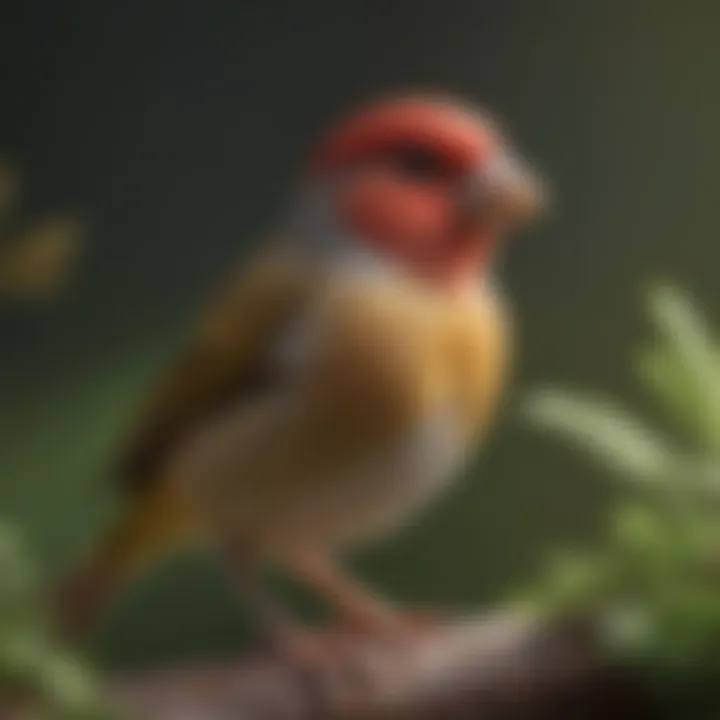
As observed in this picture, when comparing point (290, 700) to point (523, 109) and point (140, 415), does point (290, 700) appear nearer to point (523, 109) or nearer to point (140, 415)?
point (140, 415)

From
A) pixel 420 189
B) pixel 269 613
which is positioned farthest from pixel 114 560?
pixel 420 189

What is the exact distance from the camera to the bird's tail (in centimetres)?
115

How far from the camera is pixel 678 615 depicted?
118cm

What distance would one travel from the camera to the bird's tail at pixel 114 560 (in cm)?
115

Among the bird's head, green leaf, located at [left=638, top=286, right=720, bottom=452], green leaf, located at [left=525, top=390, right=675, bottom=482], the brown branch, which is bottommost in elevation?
the brown branch

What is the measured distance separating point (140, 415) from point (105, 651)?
18 centimetres

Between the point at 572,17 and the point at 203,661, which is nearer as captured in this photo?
the point at 203,661

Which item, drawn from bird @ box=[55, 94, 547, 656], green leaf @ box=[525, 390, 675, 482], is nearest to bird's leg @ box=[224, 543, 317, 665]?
bird @ box=[55, 94, 547, 656]

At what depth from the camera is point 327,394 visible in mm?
1174

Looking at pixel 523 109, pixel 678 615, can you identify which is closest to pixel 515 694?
pixel 678 615

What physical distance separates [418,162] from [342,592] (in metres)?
0.35

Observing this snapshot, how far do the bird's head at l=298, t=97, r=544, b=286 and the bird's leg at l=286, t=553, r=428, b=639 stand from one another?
24cm

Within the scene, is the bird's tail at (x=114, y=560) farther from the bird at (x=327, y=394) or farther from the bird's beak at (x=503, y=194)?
the bird's beak at (x=503, y=194)

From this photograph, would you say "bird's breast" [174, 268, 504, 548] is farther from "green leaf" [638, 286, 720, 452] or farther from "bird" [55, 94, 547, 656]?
"green leaf" [638, 286, 720, 452]
